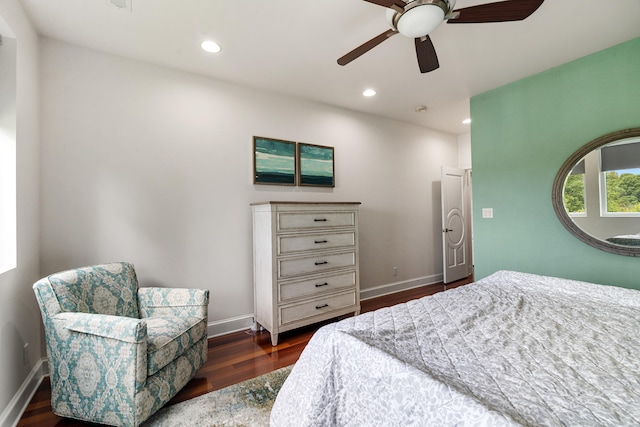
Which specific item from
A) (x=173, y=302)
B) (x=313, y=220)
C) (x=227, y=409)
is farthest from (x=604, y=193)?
(x=173, y=302)

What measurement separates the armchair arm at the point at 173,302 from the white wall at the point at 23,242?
65 cm

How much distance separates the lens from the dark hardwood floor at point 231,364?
1.69m

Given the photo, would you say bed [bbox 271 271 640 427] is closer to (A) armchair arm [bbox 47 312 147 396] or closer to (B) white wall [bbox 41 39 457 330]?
(A) armchair arm [bbox 47 312 147 396]

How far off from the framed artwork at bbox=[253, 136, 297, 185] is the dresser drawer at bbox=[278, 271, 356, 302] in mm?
1145

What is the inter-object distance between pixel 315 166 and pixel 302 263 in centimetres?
127

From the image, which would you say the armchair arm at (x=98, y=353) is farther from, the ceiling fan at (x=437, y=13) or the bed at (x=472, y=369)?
the ceiling fan at (x=437, y=13)

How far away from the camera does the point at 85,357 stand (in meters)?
1.55

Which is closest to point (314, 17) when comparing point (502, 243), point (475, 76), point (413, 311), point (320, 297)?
point (475, 76)

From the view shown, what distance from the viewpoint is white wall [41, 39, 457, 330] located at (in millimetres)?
2201

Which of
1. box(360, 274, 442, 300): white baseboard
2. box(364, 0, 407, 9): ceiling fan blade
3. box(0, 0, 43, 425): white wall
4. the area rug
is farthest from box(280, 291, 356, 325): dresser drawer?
box(364, 0, 407, 9): ceiling fan blade

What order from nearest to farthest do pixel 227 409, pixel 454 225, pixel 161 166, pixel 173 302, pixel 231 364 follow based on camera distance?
pixel 227 409 < pixel 173 302 < pixel 231 364 < pixel 161 166 < pixel 454 225

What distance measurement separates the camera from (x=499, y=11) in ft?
4.90

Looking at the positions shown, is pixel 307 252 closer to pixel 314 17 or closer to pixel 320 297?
pixel 320 297

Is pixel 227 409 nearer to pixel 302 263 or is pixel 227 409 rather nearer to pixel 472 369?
pixel 302 263
